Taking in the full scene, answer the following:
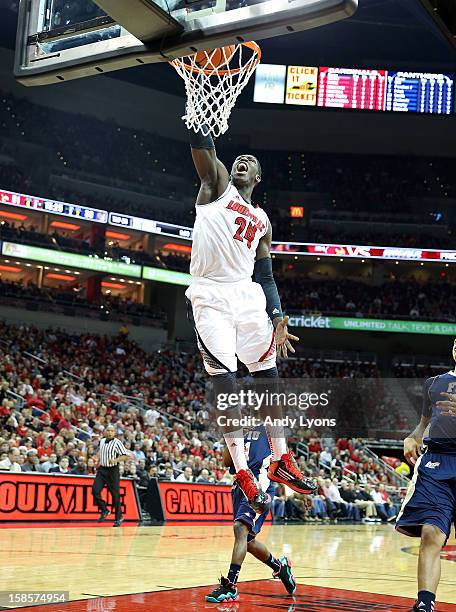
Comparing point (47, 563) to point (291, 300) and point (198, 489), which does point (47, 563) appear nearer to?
point (198, 489)

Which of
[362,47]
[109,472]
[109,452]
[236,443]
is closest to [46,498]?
[109,472]

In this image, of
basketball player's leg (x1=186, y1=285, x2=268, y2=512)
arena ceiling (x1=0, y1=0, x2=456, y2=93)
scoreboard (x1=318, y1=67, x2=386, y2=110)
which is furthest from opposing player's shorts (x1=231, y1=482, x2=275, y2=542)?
scoreboard (x1=318, y1=67, x2=386, y2=110)

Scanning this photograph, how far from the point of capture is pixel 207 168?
506 cm

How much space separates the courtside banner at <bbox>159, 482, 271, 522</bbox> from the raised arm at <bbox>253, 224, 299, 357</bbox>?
1066 centimetres

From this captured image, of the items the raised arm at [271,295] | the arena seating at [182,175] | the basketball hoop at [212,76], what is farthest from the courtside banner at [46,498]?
the arena seating at [182,175]

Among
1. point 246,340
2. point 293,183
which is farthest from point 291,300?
point 246,340

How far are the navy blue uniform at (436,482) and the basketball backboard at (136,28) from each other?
293cm

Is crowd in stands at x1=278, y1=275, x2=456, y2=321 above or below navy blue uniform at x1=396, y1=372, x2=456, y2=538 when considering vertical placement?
above

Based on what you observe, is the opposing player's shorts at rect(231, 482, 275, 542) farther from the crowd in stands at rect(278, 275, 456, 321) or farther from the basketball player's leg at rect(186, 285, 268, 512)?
the crowd in stands at rect(278, 275, 456, 321)

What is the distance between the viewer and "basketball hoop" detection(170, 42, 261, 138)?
5.41m

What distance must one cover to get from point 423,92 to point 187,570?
2885 centimetres

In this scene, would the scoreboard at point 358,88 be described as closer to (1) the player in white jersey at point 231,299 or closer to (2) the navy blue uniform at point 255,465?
(2) the navy blue uniform at point 255,465

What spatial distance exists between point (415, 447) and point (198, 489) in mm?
11035

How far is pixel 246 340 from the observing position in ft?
17.3
